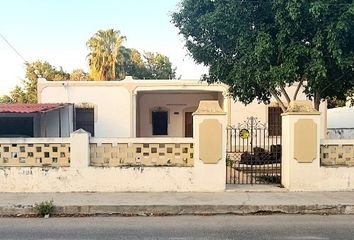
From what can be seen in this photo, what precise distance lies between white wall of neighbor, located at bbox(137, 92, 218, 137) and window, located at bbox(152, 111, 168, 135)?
22 cm

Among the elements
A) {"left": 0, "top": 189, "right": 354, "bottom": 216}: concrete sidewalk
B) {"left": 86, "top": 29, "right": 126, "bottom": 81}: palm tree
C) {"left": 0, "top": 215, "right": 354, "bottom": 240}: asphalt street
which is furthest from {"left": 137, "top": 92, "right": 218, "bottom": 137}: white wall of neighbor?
{"left": 0, "top": 215, "right": 354, "bottom": 240}: asphalt street

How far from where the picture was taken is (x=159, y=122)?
2694cm

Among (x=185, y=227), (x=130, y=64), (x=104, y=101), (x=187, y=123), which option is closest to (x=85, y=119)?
(x=104, y=101)

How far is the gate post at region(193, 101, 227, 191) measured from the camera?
10953 millimetres

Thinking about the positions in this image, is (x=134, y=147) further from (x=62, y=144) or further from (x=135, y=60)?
(x=135, y=60)

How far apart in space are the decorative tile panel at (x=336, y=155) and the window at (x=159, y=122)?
16186 mm

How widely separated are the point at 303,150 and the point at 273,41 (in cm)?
313

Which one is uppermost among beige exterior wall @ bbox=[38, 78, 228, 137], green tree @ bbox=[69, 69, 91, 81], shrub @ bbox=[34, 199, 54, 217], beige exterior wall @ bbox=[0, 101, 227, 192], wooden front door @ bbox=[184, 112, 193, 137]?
green tree @ bbox=[69, 69, 91, 81]

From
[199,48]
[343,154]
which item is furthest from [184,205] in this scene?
[199,48]

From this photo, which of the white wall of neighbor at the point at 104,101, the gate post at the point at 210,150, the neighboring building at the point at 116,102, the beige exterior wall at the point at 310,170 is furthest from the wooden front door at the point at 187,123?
the beige exterior wall at the point at 310,170

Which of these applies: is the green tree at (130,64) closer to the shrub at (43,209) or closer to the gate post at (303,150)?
the gate post at (303,150)

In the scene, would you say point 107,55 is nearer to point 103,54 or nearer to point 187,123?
point 103,54

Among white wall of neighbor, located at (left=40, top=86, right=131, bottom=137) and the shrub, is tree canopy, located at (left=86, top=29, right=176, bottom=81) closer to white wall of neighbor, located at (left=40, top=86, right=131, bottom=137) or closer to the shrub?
white wall of neighbor, located at (left=40, top=86, right=131, bottom=137)

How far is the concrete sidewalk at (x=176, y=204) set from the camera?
30.0ft
